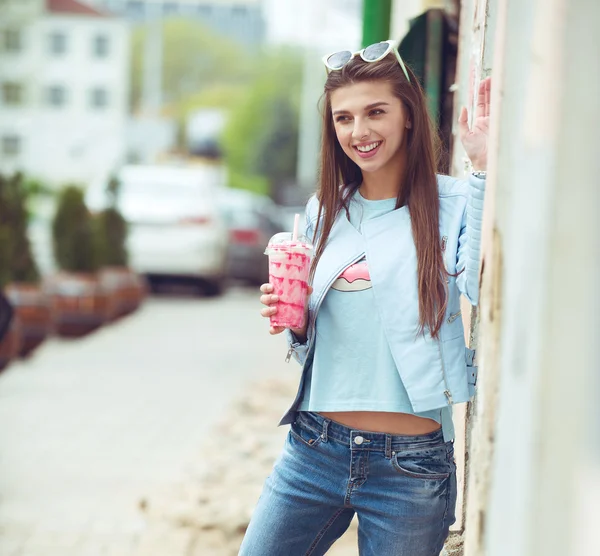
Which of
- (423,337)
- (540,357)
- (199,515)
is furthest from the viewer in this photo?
(199,515)

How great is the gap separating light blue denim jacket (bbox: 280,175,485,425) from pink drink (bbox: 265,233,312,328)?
48 mm

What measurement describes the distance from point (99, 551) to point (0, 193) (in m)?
5.03

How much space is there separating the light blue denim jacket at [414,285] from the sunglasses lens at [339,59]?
388mm

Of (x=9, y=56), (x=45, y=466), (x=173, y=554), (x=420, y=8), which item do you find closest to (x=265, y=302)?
(x=173, y=554)

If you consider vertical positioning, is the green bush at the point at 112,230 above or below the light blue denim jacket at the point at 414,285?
below

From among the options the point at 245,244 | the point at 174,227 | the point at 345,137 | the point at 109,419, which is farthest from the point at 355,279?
the point at 245,244

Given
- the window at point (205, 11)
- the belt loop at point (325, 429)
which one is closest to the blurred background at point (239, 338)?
the belt loop at point (325, 429)

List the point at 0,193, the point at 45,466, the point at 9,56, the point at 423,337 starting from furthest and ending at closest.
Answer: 1. the point at 9,56
2. the point at 0,193
3. the point at 45,466
4. the point at 423,337

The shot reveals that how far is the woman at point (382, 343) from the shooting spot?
2.45 m

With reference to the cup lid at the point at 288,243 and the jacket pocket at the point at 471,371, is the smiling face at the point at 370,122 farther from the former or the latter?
the jacket pocket at the point at 471,371

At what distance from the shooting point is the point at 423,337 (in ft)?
8.07

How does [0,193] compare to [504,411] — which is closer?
[504,411]

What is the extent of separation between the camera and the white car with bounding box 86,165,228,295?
45.9 feet

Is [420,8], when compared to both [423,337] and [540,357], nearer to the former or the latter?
[423,337]
